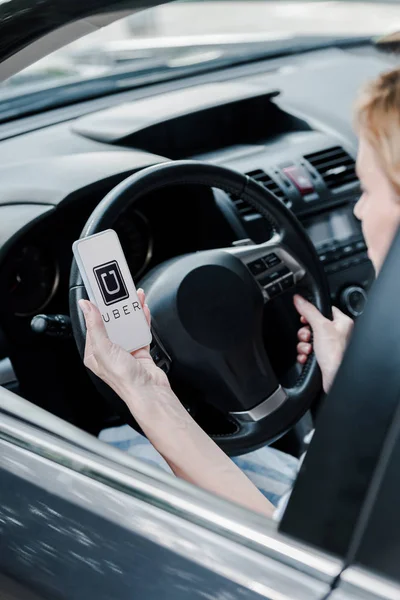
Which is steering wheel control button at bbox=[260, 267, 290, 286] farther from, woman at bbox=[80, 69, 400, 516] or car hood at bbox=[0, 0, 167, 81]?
car hood at bbox=[0, 0, 167, 81]

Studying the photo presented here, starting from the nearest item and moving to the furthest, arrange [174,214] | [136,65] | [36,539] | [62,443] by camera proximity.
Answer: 1. [36,539]
2. [62,443]
3. [174,214]
4. [136,65]

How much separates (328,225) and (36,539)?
1.56m

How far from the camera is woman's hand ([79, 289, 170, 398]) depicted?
5.16 feet

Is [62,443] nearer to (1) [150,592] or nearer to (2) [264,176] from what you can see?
(1) [150,592]

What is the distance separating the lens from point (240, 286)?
1900mm

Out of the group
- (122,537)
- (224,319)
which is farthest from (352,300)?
(122,537)

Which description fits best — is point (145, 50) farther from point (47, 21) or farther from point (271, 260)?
point (47, 21)

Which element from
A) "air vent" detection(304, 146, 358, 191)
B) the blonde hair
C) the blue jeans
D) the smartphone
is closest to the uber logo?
the smartphone

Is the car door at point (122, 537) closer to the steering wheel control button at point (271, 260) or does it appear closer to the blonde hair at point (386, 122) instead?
the blonde hair at point (386, 122)

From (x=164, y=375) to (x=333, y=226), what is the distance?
1.05 metres

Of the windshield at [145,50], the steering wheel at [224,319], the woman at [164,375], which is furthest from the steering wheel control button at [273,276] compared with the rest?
the windshield at [145,50]

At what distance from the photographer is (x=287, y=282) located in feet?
6.51

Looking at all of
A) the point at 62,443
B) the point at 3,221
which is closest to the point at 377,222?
the point at 62,443

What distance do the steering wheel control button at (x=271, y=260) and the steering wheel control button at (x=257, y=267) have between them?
11 millimetres
